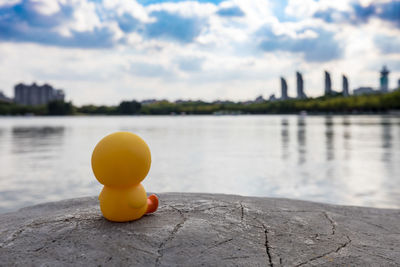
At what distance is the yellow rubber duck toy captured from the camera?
3.54 m

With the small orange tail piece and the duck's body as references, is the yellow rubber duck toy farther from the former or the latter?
the small orange tail piece

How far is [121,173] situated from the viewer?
3543 mm

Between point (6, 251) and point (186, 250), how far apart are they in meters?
1.71

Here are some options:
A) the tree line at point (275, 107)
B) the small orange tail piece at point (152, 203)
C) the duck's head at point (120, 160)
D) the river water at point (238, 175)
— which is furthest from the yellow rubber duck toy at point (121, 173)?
the tree line at point (275, 107)

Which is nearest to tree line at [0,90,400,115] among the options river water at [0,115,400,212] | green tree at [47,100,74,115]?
green tree at [47,100,74,115]

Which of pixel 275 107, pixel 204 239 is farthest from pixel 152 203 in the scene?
pixel 275 107

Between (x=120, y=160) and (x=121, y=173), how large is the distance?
0.48ft

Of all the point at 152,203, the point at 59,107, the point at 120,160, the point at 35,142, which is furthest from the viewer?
the point at 59,107

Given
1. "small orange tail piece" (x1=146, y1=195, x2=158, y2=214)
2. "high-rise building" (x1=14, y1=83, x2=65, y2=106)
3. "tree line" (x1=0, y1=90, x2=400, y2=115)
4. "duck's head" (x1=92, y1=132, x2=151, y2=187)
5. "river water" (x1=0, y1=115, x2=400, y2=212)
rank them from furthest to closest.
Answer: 1. "high-rise building" (x1=14, y1=83, x2=65, y2=106)
2. "tree line" (x1=0, y1=90, x2=400, y2=115)
3. "river water" (x1=0, y1=115, x2=400, y2=212)
4. "small orange tail piece" (x1=146, y1=195, x2=158, y2=214)
5. "duck's head" (x1=92, y1=132, x2=151, y2=187)

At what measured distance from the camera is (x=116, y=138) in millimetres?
3625

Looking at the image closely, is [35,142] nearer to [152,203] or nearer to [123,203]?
[152,203]

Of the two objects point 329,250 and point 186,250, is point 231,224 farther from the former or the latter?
point 329,250

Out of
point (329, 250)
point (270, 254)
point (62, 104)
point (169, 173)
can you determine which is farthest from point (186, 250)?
point (62, 104)

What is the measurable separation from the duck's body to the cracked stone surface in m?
0.09
